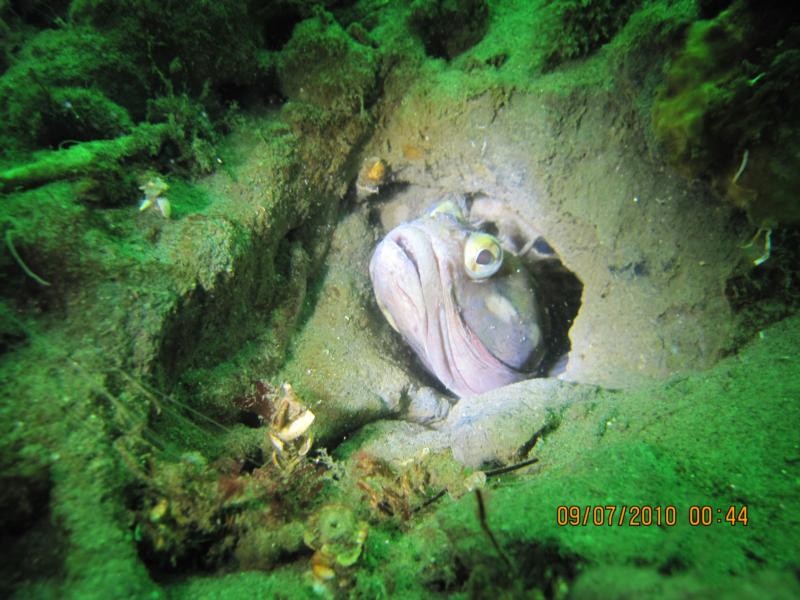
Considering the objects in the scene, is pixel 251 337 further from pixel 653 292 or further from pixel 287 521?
pixel 653 292

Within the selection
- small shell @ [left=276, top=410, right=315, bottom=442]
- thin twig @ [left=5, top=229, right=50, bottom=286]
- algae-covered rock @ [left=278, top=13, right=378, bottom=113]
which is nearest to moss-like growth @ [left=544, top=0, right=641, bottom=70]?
algae-covered rock @ [left=278, top=13, right=378, bottom=113]

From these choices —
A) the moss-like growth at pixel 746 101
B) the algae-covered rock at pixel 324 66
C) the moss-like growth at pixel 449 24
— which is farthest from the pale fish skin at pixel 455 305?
the moss-like growth at pixel 746 101

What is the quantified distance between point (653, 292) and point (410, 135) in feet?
8.73

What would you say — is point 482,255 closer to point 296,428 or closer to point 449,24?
point 449,24

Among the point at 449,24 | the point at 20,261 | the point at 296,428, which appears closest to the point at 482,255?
the point at 449,24

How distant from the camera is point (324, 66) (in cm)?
348

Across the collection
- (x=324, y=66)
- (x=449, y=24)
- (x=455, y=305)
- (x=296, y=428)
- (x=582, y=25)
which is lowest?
(x=296, y=428)

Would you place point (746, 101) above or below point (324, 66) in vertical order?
below

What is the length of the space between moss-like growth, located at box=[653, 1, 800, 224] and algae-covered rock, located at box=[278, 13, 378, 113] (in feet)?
7.91

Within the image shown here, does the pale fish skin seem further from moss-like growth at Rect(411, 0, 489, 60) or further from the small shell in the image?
the small shell

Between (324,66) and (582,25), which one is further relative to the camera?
(324,66)

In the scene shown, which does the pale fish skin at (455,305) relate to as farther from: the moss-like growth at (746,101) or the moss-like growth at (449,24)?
the moss-like growth at (746,101)

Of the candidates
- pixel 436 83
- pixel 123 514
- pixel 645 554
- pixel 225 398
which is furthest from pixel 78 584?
pixel 436 83

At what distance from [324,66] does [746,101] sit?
3125 millimetres
